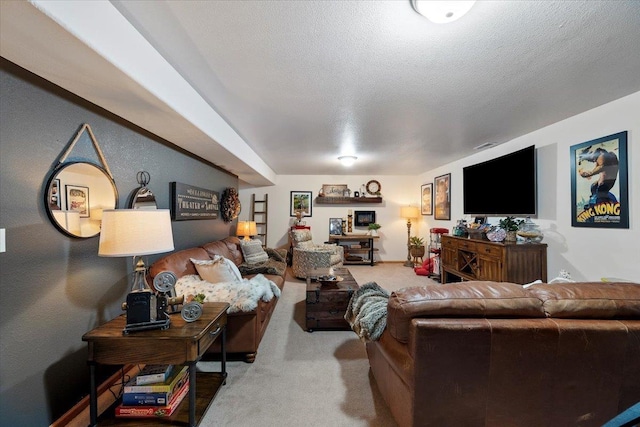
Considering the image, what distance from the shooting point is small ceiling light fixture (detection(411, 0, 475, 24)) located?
1.18 m

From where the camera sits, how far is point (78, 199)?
1.69 m

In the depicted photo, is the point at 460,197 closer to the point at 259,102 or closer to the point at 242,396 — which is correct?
the point at 259,102

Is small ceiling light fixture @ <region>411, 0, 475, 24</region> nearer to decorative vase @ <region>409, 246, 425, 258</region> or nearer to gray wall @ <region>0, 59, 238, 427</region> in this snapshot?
gray wall @ <region>0, 59, 238, 427</region>

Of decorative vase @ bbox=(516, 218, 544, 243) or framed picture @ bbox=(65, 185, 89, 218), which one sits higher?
framed picture @ bbox=(65, 185, 89, 218)

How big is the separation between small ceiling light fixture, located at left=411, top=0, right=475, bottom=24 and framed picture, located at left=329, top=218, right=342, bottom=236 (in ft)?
18.5

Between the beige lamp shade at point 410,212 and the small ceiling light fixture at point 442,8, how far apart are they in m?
5.44

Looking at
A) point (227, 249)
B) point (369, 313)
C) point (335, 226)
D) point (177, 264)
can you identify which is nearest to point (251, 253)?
point (227, 249)

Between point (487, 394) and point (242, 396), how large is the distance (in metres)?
1.56

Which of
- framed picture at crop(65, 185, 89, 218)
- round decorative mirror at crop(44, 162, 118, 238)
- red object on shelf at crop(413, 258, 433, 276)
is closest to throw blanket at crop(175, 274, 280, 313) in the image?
round decorative mirror at crop(44, 162, 118, 238)

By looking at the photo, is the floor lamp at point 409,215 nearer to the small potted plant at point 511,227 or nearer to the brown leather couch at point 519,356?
the small potted plant at point 511,227

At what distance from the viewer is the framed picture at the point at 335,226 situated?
678 centimetres

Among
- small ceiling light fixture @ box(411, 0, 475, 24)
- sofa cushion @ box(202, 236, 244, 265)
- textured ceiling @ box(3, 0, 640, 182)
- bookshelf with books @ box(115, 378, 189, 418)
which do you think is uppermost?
textured ceiling @ box(3, 0, 640, 182)

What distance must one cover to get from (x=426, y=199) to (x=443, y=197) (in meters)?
Result: 0.85

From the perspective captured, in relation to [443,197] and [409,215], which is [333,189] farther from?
[443,197]
